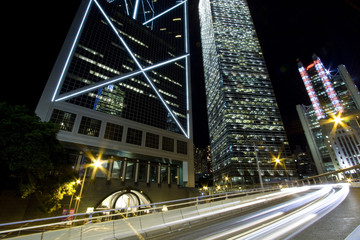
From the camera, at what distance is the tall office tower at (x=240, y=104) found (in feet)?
331

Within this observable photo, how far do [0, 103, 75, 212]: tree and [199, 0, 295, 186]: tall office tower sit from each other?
9464 cm

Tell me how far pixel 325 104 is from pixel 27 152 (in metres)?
173

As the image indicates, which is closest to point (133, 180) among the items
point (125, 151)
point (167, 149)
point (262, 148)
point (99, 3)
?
point (125, 151)

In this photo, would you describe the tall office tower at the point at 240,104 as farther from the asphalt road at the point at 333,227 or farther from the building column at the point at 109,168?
the asphalt road at the point at 333,227

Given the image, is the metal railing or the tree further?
the tree

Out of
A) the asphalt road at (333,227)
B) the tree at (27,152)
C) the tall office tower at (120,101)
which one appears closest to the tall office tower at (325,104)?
the tall office tower at (120,101)

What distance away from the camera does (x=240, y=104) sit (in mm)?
116875

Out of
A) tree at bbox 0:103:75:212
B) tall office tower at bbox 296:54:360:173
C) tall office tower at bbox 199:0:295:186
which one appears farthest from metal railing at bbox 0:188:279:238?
tall office tower at bbox 296:54:360:173

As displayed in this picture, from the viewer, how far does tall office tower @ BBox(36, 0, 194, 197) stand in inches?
1399

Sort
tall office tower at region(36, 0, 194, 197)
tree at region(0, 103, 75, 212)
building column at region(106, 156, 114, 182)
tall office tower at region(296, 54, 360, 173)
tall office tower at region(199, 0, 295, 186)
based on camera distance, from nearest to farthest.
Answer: tree at region(0, 103, 75, 212), building column at region(106, 156, 114, 182), tall office tower at region(36, 0, 194, 197), tall office tower at region(199, 0, 295, 186), tall office tower at region(296, 54, 360, 173)

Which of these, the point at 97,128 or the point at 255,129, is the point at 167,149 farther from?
the point at 255,129

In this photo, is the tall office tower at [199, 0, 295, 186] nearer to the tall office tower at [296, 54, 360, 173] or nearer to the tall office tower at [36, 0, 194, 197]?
the tall office tower at [296, 54, 360, 173]

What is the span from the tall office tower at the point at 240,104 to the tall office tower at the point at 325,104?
27496 millimetres

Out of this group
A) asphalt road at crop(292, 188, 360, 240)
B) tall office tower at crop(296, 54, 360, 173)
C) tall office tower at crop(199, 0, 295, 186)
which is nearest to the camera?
asphalt road at crop(292, 188, 360, 240)
